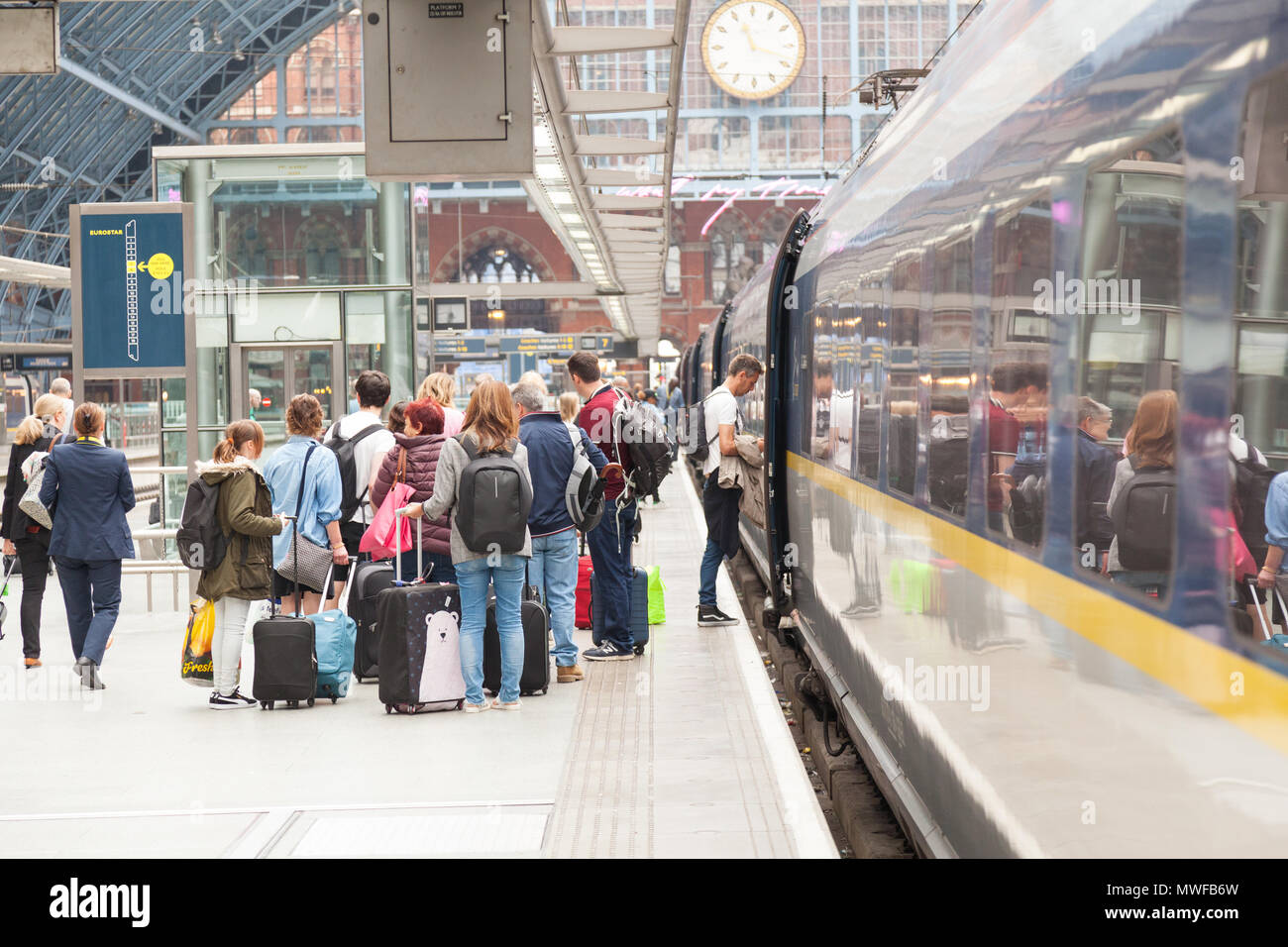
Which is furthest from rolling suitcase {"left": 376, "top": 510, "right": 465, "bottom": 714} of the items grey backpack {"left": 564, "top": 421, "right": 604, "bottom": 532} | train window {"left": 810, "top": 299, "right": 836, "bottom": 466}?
train window {"left": 810, "top": 299, "right": 836, "bottom": 466}

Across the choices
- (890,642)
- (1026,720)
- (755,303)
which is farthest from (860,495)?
(755,303)

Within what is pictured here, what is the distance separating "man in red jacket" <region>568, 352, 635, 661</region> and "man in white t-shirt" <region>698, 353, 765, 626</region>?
A: 116 cm

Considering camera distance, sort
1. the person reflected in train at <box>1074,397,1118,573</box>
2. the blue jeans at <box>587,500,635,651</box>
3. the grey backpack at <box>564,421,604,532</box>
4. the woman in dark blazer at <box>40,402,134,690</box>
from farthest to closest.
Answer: the blue jeans at <box>587,500,635,651</box> < the woman in dark blazer at <box>40,402,134,690</box> < the grey backpack at <box>564,421,604,532</box> < the person reflected in train at <box>1074,397,1118,573</box>

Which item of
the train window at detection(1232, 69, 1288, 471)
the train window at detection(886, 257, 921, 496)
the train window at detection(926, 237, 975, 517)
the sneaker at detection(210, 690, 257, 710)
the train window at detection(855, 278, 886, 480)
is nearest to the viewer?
the train window at detection(1232, 69, 1288, 471)

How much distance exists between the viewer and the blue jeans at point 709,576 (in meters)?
10.8

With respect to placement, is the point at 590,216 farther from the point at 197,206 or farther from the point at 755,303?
the point at 197,206

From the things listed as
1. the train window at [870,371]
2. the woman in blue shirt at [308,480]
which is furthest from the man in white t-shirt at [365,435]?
the train window at [870,371]

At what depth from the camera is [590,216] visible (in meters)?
16.1

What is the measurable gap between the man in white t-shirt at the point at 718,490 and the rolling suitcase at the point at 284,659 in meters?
3.45

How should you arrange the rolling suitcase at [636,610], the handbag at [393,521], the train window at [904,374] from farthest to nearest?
the rolling suitcase at [636,610] → the handbag at [393,521] → the train window at [904,374]

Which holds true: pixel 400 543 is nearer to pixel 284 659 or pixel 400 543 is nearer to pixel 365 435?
pixel 284 659

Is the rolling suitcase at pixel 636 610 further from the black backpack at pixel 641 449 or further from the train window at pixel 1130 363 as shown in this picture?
the train window at pixel 1130 363
